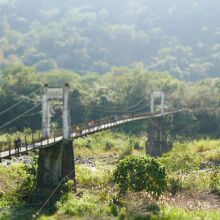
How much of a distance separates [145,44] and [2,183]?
161m

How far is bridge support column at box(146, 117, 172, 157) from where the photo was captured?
48.1 meters

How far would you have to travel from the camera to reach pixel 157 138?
49438mm

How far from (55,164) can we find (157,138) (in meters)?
25.7

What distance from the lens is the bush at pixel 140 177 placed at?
→ 2241 centimetres

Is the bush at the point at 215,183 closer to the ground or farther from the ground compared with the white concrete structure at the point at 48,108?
closer to the ground

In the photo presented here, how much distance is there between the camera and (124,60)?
6747 inches

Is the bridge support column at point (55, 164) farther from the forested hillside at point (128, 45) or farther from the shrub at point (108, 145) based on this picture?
the forested hillside at point (128, 45)

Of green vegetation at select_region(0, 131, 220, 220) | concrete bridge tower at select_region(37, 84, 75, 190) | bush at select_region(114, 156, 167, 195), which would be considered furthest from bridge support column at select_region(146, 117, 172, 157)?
bush at select_region(114, 156, 167, 195)

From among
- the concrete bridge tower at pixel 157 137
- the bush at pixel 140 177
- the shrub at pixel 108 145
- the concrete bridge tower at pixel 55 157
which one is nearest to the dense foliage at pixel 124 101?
the shrub at pixel 108 145

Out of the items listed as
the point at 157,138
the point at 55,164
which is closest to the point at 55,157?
the point at 55,164

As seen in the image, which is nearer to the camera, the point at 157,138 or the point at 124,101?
the point at 157,138

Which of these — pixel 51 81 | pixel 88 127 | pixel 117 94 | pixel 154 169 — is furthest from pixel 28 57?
pixel 154 169

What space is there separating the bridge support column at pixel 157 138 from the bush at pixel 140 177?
2452 cm

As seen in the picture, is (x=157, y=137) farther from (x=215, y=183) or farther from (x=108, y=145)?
(x=215, y=183)
